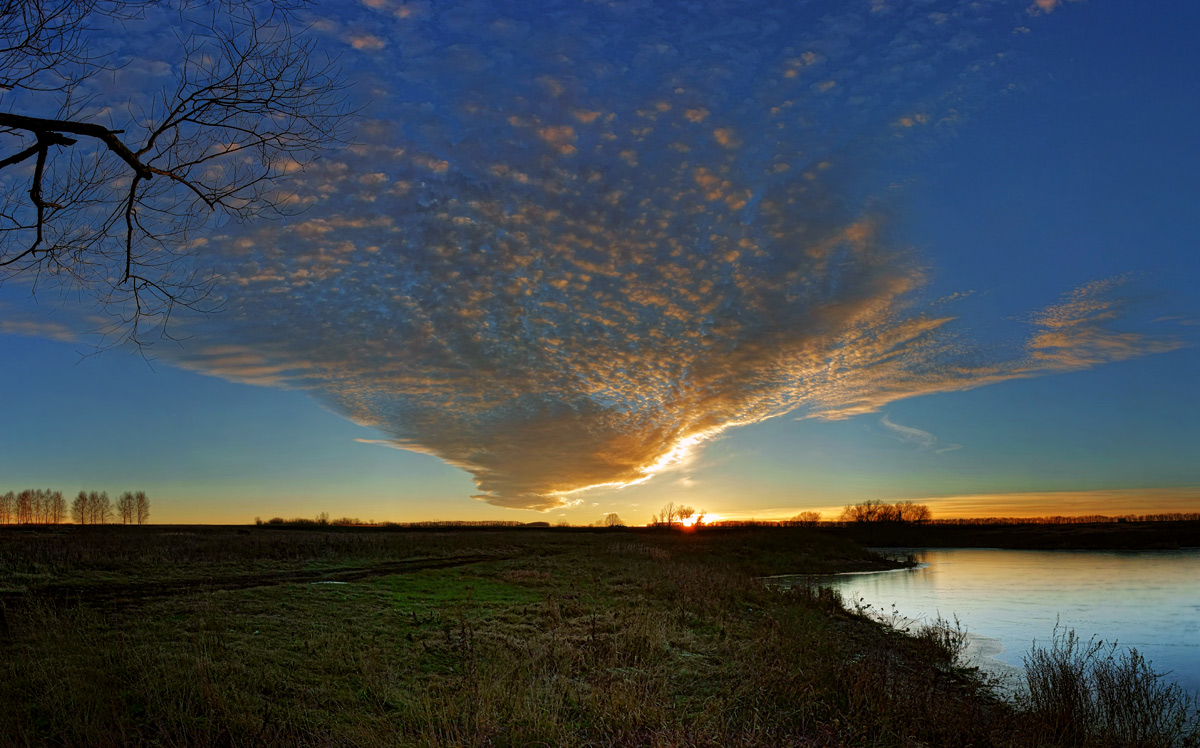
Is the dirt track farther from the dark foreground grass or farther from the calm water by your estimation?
the calm water

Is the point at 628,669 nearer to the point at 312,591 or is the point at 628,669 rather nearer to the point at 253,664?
the point at 253,664

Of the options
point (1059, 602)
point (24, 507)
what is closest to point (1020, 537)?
point (1059, 602)

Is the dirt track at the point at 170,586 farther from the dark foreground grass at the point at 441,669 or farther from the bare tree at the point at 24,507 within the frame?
the bare tree at the point at 24,507

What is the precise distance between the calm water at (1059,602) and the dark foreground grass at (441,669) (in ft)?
21.6

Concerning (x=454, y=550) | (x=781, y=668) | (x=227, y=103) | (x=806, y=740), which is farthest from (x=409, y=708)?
(x=454, y=550)

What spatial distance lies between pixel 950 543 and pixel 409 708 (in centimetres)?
12836

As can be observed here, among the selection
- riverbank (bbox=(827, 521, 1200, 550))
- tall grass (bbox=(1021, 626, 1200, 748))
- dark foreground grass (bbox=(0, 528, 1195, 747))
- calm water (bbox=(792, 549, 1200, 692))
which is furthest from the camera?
riverbank (bbox=(827, 521, 1200, 550))

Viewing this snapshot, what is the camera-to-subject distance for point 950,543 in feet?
384

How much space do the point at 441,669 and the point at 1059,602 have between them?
35644 millimetres

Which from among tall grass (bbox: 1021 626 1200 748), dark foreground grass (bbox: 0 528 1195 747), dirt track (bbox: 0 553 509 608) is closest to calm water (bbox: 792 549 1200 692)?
tall grass (bbox: 1021 626 1200 748)

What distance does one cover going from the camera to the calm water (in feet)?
76.9

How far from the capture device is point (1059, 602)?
3447 centimetres

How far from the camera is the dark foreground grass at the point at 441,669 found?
8.90 m

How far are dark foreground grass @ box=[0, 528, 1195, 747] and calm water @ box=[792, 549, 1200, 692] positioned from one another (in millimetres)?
6584
